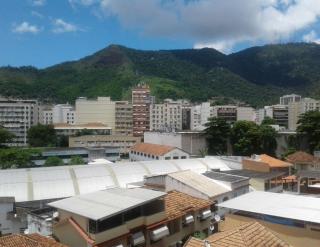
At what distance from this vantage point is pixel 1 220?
25531mm

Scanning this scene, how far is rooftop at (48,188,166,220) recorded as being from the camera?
47.1 ft

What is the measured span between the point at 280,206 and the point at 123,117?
337 ft

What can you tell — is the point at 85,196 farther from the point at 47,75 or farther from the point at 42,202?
the point at 47,75

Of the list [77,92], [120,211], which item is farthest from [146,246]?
[77,92]

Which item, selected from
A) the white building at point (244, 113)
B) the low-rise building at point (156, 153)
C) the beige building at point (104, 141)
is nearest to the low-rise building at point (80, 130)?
the beige building at point (104, 141)

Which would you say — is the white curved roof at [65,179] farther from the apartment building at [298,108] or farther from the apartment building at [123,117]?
the apartment building at [298,108]

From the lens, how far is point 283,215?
16.5 metres

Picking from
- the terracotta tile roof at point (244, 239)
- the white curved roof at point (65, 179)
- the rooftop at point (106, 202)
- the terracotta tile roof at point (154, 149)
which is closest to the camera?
the terracotta tile roof at point (244, 239)

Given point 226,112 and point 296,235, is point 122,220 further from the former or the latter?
point 226,112

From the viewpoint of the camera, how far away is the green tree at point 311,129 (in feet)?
190

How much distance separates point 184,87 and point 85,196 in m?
166

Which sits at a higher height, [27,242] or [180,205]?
[180,205]

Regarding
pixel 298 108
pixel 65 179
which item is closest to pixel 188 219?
pixel 65 179

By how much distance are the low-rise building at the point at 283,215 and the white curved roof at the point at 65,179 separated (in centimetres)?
1726
